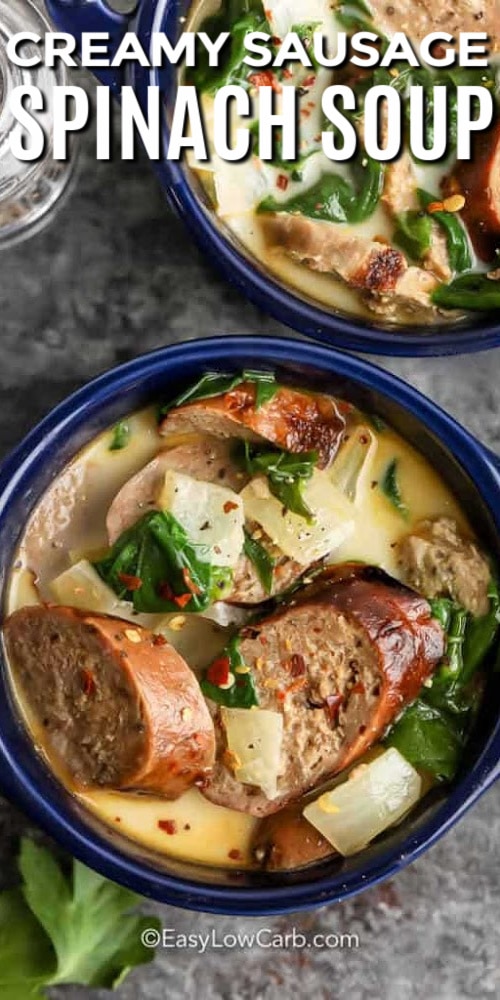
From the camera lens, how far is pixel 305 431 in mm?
2391

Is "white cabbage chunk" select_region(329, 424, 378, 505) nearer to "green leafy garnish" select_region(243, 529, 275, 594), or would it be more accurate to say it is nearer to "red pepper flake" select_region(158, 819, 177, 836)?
"green leafy garnish" select_region(243, 529, 275, 594)

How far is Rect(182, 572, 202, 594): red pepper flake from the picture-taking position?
7.47ft

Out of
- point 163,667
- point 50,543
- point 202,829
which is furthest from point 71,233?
point 202,829

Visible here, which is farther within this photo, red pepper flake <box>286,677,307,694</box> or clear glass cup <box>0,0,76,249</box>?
clear glass cup <box>0,0,76,249</box>

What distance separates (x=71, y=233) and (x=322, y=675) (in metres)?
0.95

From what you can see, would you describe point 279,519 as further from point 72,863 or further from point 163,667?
point 72,863

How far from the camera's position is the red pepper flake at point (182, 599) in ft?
7.49

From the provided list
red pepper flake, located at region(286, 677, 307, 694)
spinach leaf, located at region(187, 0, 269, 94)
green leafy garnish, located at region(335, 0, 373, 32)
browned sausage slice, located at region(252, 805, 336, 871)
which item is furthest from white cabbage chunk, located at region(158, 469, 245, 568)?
green leafy garnish, located at region(335, 0, 373, 32)

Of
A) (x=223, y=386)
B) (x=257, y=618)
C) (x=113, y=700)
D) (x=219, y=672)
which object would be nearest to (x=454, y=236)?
(x=223, y=386)

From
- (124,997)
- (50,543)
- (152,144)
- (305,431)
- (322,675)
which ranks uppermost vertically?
(152,144)

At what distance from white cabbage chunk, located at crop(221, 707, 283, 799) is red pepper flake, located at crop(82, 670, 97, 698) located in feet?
0.79

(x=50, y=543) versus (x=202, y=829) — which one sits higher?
(x=50, y=543)

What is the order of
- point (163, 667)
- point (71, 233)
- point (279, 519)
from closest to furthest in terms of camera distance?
point (163, 667), point (279, 519), point (71, 233)

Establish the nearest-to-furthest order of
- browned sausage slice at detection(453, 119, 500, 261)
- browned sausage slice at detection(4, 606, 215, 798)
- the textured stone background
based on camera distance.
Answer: browned sausage slice at detection(4, 606, 215, 798) < browned sausage slice at detection(453, 119, 500, 261) < the textured stone background
